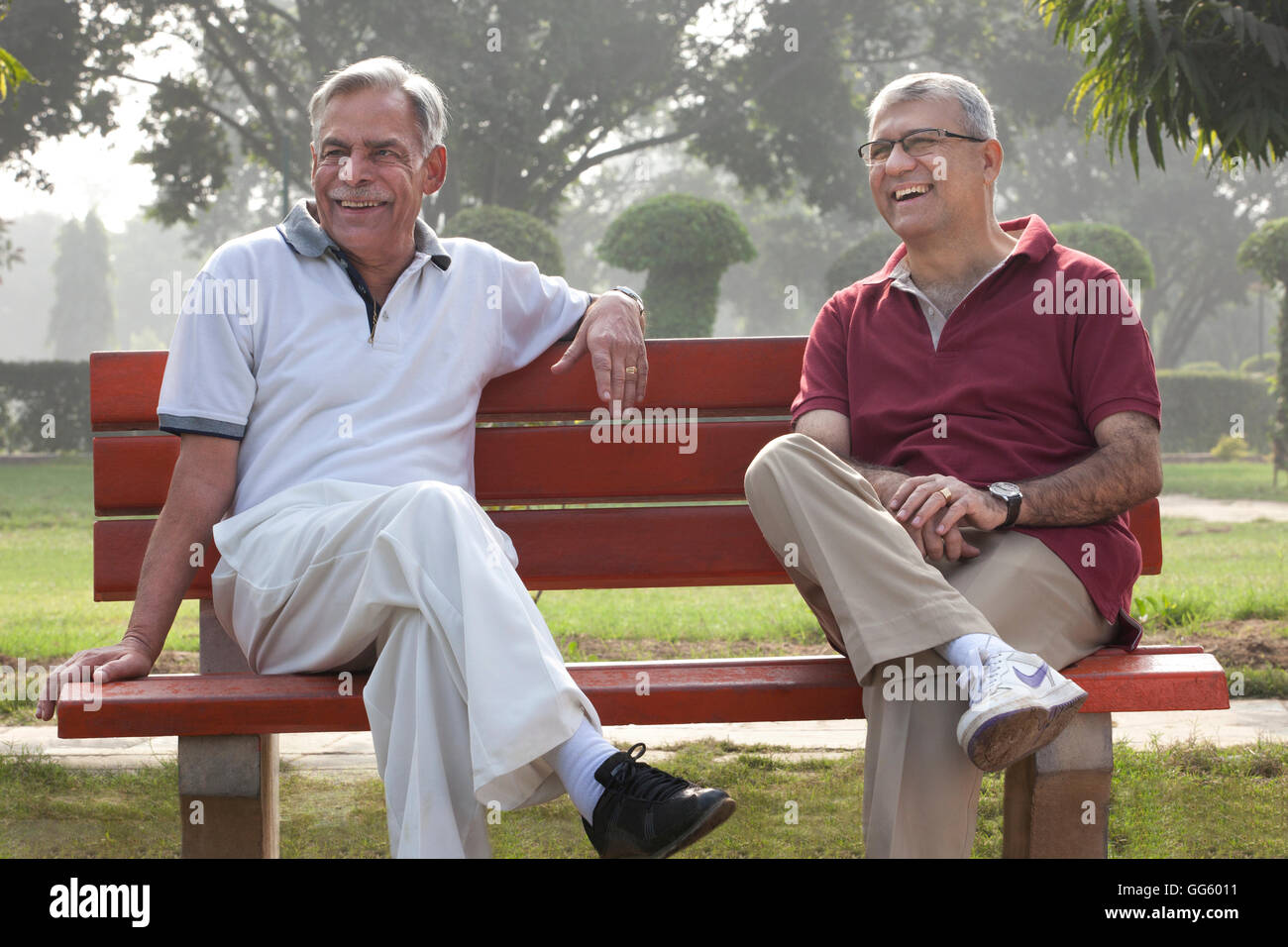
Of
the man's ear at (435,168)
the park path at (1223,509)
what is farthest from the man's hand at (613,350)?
the park path at (1223,509)

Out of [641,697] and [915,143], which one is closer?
[641,697]

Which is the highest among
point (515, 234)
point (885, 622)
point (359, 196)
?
point (515, 234)

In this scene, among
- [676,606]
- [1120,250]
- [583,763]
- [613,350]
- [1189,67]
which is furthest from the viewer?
[1120,250]

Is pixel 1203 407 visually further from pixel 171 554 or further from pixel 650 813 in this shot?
pixel 650 813

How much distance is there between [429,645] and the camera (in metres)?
2.42

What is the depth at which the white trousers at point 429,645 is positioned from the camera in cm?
229

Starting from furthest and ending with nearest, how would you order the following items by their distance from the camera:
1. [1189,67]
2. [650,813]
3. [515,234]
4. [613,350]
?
[515,234], [1189,67], [613,350], [650,813]

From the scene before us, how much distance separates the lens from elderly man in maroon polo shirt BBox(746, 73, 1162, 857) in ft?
8.22

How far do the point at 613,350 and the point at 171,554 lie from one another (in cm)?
110

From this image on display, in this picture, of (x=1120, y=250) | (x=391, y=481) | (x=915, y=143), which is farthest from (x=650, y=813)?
(x=1120, y=250)

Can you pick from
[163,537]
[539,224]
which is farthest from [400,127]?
[539,224]

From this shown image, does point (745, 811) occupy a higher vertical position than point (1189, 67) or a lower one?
lower

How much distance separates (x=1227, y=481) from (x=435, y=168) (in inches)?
658

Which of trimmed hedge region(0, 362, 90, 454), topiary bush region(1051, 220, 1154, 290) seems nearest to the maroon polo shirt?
topiary bush region(1051, 220, 1154, 290)
